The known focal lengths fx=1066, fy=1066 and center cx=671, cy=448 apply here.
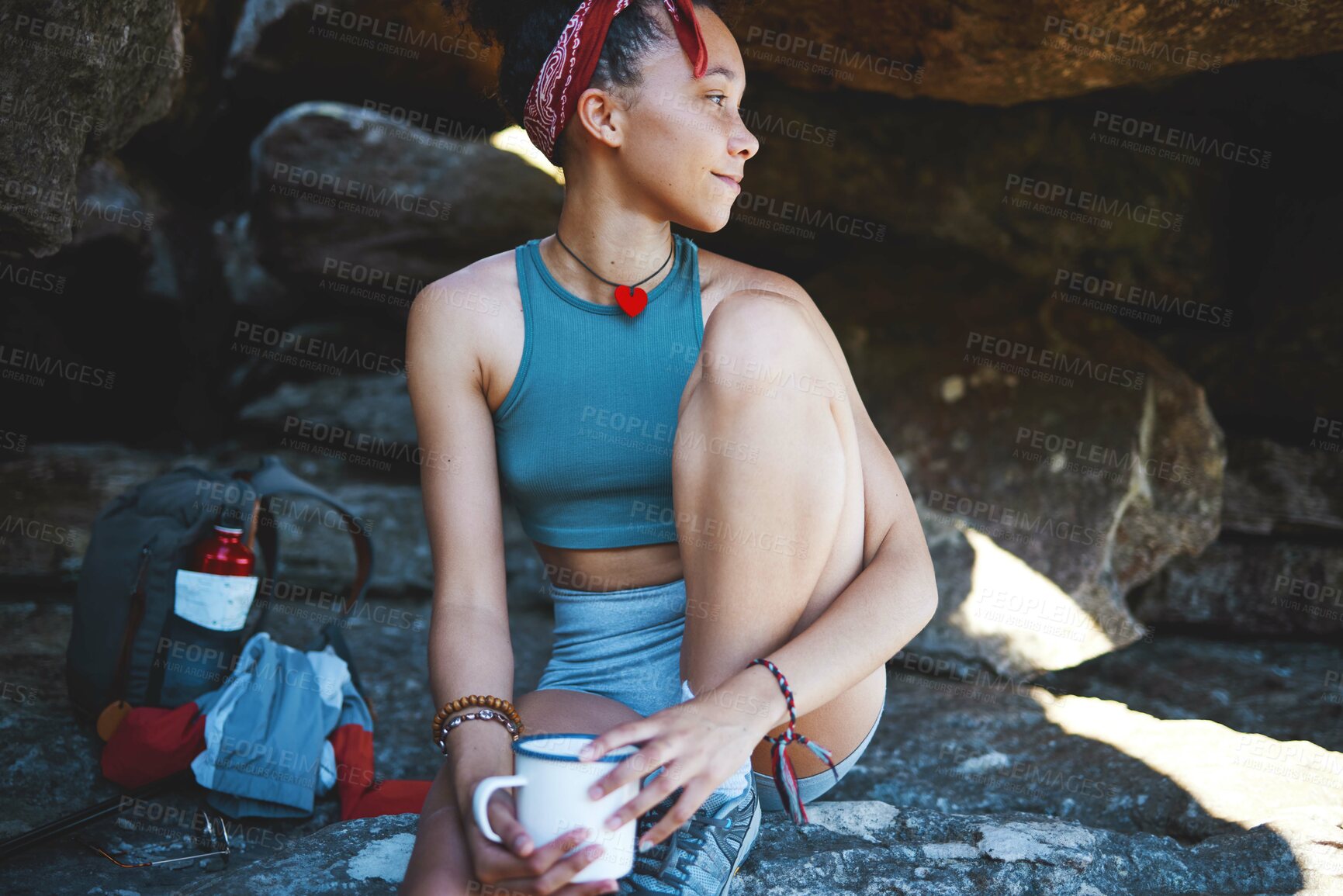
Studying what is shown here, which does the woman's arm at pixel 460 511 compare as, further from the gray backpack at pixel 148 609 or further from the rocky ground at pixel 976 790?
the gray backpack at pixel 148 609

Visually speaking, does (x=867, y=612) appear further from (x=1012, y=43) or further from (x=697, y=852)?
(x=1012, y=43)

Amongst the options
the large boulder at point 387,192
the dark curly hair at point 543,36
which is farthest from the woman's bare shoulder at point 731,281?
the large boulder at point 387,192

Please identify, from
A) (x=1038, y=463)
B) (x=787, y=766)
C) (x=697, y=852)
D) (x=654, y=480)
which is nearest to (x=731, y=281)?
(x=654, y=480)

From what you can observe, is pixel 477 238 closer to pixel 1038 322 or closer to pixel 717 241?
pixel 717 241

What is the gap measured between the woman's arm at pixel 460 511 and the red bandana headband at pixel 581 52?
36 cm

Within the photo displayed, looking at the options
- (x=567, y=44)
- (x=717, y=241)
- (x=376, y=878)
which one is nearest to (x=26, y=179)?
(x=567, y=44)

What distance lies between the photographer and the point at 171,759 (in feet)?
7.60

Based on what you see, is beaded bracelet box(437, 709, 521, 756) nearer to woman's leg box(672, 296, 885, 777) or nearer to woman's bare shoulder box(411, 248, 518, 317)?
woman's leg box(672, 296, 885, 777)

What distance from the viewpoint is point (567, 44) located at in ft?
6.52

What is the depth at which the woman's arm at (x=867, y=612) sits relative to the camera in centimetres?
156

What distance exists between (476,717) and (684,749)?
40cm

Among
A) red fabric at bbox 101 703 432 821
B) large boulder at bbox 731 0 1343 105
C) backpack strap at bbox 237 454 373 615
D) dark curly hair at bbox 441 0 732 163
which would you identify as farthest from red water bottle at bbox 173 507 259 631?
large boulder at bbox 731 0 1343 105

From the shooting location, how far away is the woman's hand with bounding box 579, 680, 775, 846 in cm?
135

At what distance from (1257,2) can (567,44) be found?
1.65 meters
